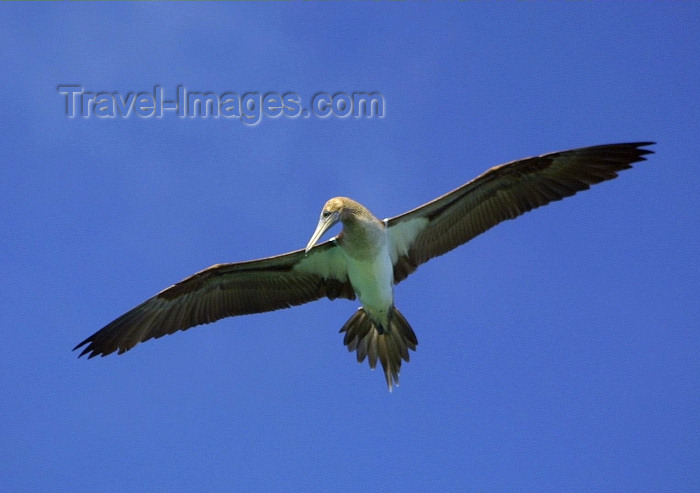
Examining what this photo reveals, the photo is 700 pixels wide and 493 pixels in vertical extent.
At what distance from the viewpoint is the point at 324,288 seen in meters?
13.0

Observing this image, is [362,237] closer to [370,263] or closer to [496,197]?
[370,263]

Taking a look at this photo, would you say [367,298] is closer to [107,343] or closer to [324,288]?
[324,288]

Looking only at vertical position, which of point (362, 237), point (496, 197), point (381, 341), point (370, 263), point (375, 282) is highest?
point (496, 197)

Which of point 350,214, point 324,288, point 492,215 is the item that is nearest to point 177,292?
point 324,288

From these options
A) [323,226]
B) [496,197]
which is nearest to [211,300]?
[323,226]

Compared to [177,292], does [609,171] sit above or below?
above

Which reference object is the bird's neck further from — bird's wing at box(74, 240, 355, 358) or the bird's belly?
bird's wing at box(74, 240, 355, 358)

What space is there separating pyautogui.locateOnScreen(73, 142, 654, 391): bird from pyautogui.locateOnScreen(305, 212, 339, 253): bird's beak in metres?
0.01

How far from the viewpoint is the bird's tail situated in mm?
12602

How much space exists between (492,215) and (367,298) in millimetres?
1917

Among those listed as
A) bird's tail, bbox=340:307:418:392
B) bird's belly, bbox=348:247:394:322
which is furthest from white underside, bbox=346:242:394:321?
bird's tail, bbox=340:307:418:392

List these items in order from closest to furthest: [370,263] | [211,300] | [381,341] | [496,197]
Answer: [370,263] < [496,197] < [381,341] < [211,300]

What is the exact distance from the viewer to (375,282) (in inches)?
477

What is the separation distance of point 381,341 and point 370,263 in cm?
122
